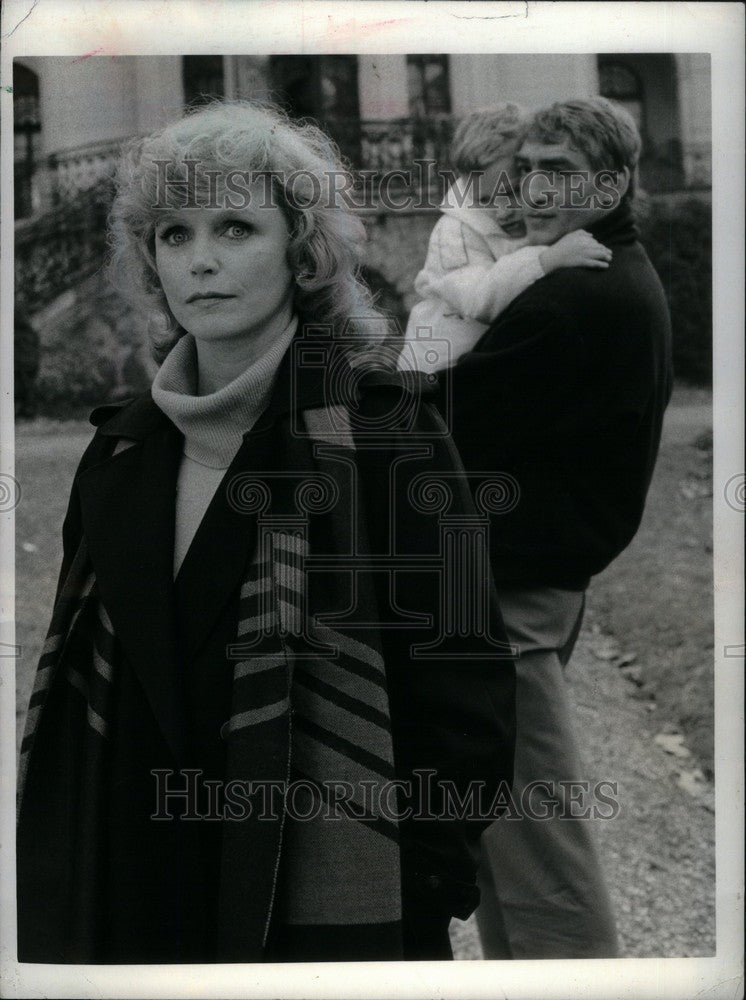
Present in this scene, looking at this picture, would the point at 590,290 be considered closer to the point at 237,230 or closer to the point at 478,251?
the point at 478,251

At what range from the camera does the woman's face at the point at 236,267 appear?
289cm

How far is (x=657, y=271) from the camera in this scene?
3.00 metres

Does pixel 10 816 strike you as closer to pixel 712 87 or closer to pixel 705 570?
pixel 705 570

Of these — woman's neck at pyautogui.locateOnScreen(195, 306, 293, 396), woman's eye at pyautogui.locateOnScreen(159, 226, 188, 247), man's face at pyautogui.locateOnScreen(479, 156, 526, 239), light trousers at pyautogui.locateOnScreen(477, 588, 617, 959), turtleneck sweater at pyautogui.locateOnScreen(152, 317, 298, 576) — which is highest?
man's face at pyautogui.locateOnScreen(479, 156, 526, 239)

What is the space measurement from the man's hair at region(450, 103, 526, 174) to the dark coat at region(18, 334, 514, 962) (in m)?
0.59

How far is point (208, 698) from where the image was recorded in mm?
2848

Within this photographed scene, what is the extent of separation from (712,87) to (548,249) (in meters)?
0.60

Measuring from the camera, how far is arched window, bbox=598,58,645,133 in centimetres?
298

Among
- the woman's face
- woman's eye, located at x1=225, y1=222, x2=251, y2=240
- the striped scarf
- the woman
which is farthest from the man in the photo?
woman's eye, located at x1=225, y1=222, x2=251, y2=240

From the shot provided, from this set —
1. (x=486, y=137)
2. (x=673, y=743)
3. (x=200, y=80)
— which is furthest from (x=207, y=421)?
(x=673, y=743)

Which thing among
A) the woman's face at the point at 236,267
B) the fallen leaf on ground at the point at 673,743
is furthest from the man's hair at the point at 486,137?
the fallen leaf on ground at the point at 673,743

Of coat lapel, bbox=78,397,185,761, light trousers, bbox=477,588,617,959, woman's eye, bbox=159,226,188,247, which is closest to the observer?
coat lapel, bbox=78,397,185,761

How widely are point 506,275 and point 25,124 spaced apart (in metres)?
1.27

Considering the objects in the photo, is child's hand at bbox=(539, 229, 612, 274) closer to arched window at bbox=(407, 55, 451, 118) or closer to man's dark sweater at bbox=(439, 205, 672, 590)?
man's dark sweater at bbox=(439, 205, 672, 590)
